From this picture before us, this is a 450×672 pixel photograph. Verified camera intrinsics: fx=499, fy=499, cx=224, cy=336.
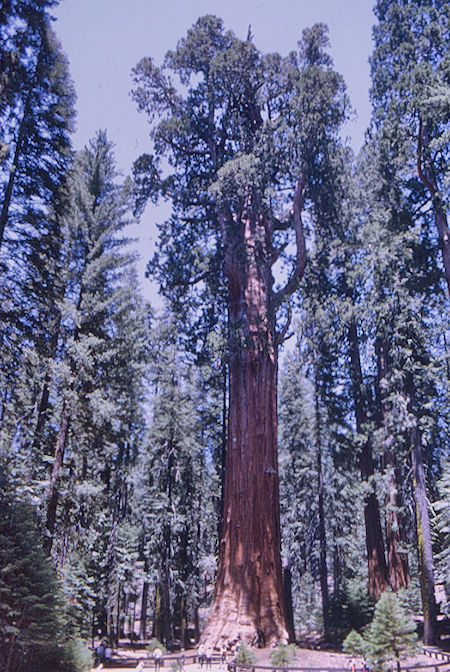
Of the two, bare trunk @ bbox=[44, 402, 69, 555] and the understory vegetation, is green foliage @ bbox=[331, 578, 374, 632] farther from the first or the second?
bare trunk @ bbox=[44, 402, 69, 555]

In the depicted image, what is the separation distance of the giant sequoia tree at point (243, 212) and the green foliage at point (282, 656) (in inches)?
49.7

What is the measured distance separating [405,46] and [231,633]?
1978 cm

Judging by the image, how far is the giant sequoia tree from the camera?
42.8 ft

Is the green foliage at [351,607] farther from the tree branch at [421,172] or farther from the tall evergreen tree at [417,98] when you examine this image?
the tree branch at [421,172]

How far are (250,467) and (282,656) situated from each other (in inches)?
170

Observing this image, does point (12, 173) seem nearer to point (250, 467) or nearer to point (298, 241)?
point (298, 241)

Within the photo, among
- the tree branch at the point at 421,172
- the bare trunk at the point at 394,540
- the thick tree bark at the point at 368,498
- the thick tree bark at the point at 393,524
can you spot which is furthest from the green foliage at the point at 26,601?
the tree branch at the point at 421,172

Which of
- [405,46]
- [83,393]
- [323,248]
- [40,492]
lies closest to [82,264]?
[83,393]

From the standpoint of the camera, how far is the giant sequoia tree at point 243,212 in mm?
13047

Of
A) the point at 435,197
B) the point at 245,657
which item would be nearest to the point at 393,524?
the point at 245,657

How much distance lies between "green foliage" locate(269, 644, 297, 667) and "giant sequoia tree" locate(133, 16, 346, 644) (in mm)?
1263

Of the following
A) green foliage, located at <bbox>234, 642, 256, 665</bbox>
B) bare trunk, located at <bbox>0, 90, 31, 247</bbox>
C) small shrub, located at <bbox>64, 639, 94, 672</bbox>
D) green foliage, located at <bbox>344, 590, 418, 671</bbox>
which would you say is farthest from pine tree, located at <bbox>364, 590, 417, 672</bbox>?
bare trunk, located at <bbox>0, 90, 31, 247</bbox>

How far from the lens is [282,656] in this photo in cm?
1061

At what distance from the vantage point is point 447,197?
57.6ft
